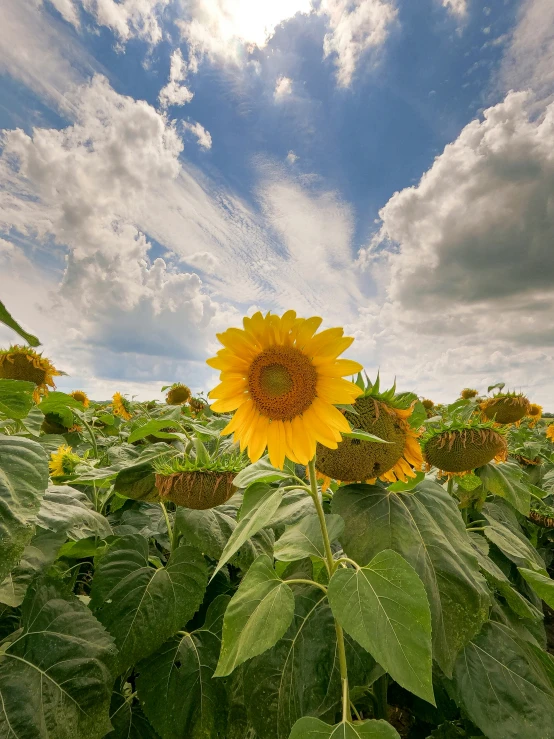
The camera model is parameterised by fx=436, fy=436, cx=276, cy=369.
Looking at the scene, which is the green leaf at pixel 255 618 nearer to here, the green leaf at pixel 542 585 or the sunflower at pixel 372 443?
the sunflower at pixel 372 443

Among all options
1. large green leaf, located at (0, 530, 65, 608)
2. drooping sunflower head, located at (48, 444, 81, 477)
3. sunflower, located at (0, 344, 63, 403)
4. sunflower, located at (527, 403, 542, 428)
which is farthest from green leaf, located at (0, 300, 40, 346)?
sunflower, located at (527, 403, 542, 428)

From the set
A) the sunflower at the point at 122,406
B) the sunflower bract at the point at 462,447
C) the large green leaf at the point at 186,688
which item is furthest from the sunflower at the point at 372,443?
the sunflower at the point at 122,406

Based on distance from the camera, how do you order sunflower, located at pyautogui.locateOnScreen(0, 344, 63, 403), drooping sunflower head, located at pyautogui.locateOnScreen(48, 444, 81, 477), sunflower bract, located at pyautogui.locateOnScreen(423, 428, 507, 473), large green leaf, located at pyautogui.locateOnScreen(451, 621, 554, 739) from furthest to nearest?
sunflower, located at pyautogui.locateOnScreen(0, 344, 63, 403) < drooping sunflower head, located at pyautogui.locateOnScreen(48, 444, 81, 477) < sunflower bract, located at pyautogui.locateOnScreen(423, 428, 507, 473) < large green leaf, located at pyautogui.locateOnScreen(451, 621, 554, 739)

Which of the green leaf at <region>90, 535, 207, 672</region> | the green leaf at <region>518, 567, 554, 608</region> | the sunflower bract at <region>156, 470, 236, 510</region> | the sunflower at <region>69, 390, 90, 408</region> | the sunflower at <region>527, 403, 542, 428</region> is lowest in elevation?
the green leaf at <region>90, 535, 207, 672</region>

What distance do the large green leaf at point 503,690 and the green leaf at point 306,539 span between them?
917 mm

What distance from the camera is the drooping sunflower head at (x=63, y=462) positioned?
2736 millimetres

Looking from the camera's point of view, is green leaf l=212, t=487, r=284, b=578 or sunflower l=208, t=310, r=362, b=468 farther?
sunflower l=208, t=310, r=362, b=468

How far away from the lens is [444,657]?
129 centimetres

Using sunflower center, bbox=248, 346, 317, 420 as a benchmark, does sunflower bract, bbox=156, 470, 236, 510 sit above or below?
below

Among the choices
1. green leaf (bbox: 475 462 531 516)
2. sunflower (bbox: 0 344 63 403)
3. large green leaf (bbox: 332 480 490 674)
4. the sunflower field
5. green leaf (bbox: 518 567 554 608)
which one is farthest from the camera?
sunflower (bbox: 0 344 63 403)

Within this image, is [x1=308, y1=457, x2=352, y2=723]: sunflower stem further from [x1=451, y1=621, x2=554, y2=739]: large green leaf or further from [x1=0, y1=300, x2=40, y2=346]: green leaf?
[x1=0, y1=300, x2=40, y2=346]: green leaf

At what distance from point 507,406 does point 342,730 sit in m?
3.80

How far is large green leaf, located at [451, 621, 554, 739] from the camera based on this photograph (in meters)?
1.64

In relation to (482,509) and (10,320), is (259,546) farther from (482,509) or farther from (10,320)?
(482,509)
